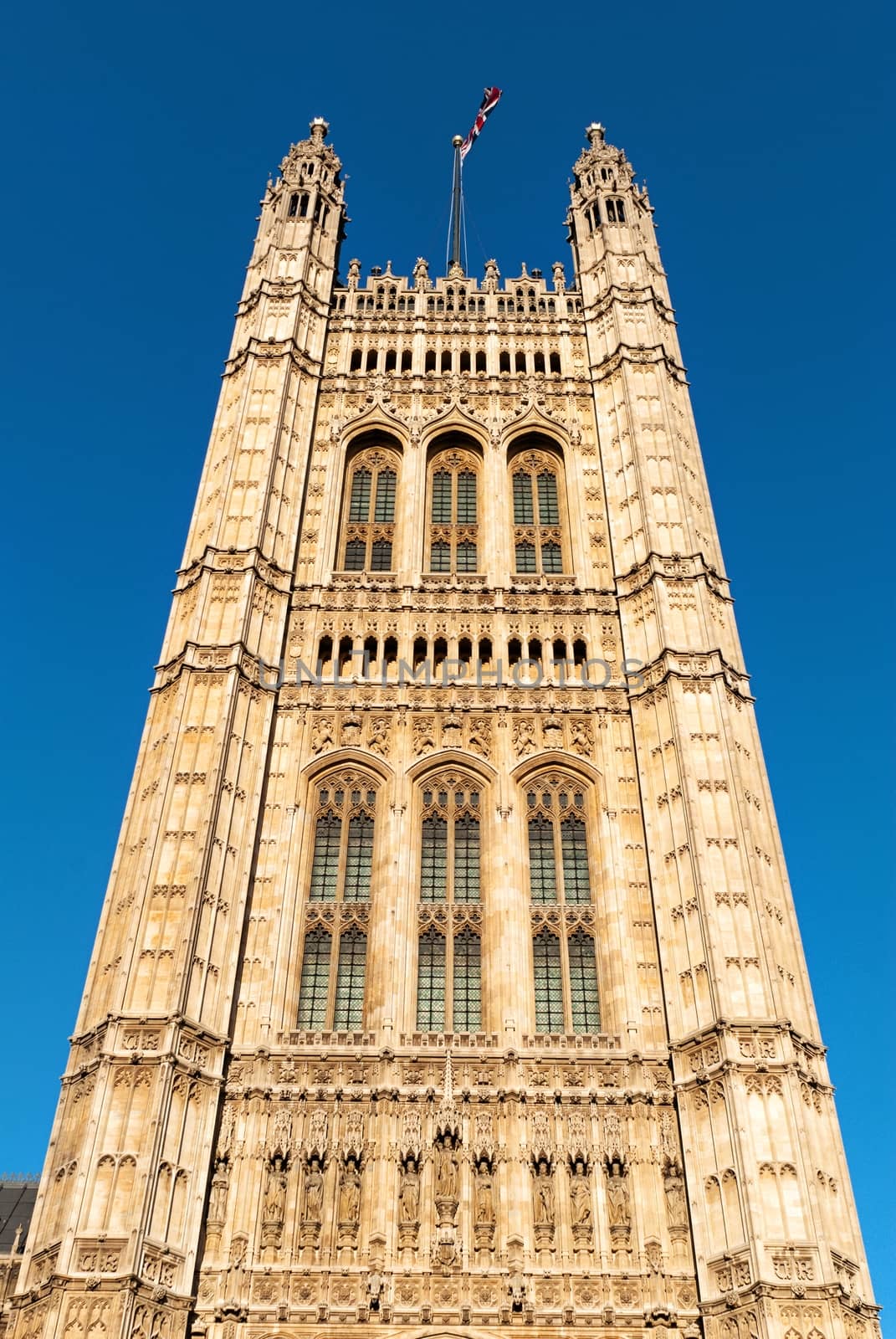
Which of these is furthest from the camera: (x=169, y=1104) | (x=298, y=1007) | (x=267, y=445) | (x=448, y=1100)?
(x=267, y=445)

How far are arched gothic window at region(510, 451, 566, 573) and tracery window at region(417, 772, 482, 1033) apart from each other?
662 cm

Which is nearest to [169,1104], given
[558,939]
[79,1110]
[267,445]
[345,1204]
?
[79,1110]

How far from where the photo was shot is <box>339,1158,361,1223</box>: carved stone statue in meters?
20.7

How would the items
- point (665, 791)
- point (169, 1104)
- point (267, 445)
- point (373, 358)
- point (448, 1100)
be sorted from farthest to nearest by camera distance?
point (373, 358) → point (267, 445) → point (665, 791) → point (448, 1100) → point (169, 1104)

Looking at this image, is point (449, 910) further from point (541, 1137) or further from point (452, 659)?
point (452, 659)

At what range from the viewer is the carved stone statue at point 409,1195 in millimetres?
20609

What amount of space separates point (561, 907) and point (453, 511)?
11.1 m

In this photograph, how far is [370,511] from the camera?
32.2m

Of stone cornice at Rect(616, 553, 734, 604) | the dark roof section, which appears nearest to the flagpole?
stone cornice at Rect(616, 553, 734, 604)

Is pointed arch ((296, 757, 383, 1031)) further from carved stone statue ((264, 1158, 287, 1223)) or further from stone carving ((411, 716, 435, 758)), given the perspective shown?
carved stone statue ((264, 1158, 287, 1223))

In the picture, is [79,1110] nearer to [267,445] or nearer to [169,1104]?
[169,1104]

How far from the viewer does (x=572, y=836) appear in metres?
26.0

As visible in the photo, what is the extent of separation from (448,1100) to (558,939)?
12.6ft

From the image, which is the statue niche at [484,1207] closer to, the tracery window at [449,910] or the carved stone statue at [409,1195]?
the carved stone statue at [409,1195]
